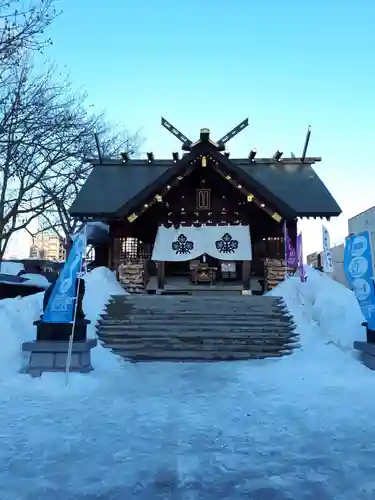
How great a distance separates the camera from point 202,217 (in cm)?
1485

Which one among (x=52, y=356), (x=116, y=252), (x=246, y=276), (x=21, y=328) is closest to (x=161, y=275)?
(x=116, y=252)

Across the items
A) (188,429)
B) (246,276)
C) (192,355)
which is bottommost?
(188,429)

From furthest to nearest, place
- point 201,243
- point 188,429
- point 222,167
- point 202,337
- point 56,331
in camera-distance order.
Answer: point 201,243, point 222,167, point 202,337, point 56,331, point 188,429

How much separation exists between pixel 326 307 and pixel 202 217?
611 cm

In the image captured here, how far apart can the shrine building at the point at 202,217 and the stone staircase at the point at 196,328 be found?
9.48ft

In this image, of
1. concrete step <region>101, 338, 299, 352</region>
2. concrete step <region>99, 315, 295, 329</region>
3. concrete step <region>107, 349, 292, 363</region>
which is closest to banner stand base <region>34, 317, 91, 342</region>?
concrete step <region>107, 349, 292, 363</region>

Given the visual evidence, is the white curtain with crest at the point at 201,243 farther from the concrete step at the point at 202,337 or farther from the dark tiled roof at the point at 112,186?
the concrete step at the point at 202,337

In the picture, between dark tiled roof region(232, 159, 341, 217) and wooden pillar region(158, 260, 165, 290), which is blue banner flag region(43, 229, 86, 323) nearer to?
wooden pillar region(158, 260, 165, 290)

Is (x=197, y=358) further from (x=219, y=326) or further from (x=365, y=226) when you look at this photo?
(x=365, y=226)

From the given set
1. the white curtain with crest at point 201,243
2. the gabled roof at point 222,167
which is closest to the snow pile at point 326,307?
the white curtain with crest at point 201,243

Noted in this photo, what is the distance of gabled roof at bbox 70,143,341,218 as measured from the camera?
1368 centimetres

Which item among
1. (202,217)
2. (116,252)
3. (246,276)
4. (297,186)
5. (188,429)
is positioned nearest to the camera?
(188,429)

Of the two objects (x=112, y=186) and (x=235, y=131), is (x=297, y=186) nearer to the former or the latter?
(x=235, y=131)

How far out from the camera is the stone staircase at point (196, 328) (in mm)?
8664
